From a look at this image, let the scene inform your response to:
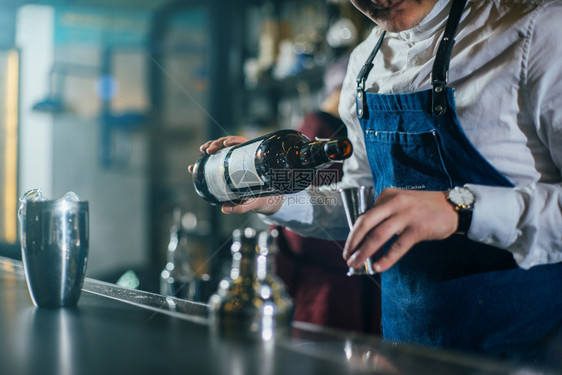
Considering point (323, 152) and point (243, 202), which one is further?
point (243, 202)

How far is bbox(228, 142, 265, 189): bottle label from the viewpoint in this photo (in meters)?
1.00

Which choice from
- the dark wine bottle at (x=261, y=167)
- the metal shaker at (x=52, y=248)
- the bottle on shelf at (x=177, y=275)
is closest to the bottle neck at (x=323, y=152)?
the dark wine bottle at (x=261, y=167)

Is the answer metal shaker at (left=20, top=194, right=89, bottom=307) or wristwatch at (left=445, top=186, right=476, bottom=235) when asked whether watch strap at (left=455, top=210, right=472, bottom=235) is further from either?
metal shaker at (left=20, top=194, right=89, bottom=307)

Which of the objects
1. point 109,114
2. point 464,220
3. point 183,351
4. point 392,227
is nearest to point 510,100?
point 464,220

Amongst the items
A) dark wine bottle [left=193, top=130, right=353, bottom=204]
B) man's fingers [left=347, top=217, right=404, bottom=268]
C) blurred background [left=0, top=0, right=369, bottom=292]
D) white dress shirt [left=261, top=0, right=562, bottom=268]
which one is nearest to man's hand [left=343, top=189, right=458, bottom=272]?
man's fingers [left=347, top=217, right=404, bottom=268]

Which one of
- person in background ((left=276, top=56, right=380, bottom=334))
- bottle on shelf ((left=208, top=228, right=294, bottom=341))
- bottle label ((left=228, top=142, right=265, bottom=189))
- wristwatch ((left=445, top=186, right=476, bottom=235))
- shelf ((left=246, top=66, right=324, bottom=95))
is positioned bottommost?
person in background ((left=276, top=56, right=380, bottom=334))

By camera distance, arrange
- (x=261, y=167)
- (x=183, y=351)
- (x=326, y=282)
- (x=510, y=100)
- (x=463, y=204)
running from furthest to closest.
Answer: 1. (x=326, y=282)
2. (x=261, y=167)
3. (x=510, y=100)
4. (x=463, y=204)
5. (x=183, y=351)

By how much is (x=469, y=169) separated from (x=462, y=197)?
0.15 metres

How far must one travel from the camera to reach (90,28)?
4676 mm

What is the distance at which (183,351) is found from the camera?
57cm

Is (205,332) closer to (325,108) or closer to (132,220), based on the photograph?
(325,108)

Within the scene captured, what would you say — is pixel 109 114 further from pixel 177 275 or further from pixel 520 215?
pixel 520 215

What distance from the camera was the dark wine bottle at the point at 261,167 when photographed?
1.00m

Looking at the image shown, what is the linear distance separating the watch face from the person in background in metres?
0.87
